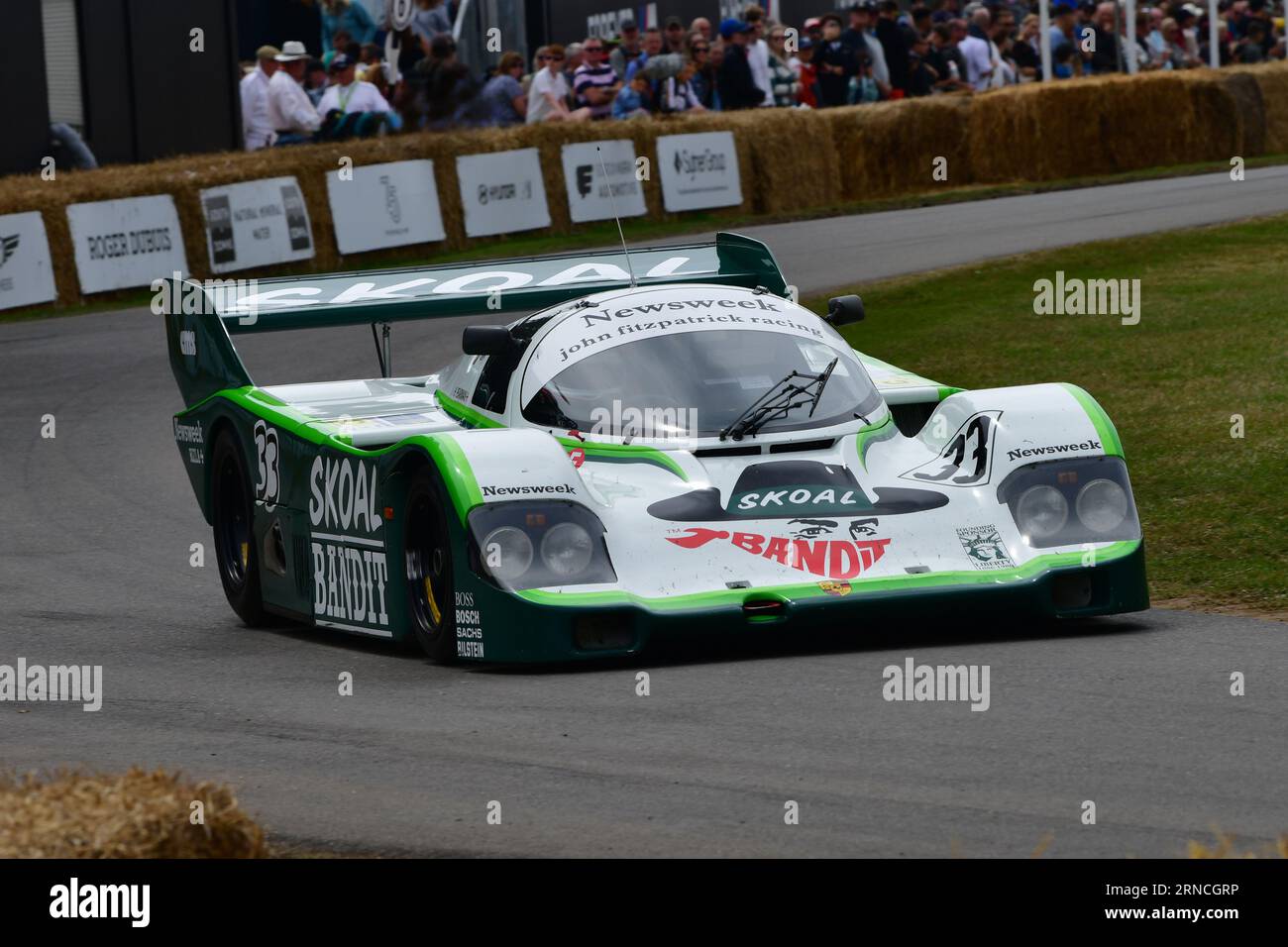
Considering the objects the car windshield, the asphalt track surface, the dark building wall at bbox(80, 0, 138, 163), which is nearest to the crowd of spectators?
the dark building wall at bbox(80, 0, 138, 163)

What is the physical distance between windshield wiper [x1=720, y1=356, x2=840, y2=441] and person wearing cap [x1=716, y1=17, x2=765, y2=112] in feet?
62.1

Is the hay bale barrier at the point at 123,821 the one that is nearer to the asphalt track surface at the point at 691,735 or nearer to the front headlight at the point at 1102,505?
the asphalt track surface at the point at 691,735

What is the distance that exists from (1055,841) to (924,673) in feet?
7.22

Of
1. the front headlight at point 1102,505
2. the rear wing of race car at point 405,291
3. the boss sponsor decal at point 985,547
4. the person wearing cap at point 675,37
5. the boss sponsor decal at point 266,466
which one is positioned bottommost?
the boss sponsor decal at point 985,547

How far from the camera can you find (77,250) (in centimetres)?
2045

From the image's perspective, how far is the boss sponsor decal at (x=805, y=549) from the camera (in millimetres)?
7930

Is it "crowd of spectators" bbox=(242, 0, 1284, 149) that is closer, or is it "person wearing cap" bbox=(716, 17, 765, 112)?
"crowd of spectators" bbox=(242, 0, 1284, 149)

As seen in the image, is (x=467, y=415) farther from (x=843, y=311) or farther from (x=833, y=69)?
(x=833, y=69)

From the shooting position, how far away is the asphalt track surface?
5516mm

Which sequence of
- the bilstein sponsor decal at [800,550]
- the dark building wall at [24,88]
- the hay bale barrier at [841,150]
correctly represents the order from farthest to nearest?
1. the dark building wall at [24,88]
2. the hay bale barrier at [841,150]
3. the bilstein sponsor decal at [800,550]

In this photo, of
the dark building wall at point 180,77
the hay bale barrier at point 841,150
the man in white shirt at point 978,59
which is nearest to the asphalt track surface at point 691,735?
the hay bale barrier at point 841,150

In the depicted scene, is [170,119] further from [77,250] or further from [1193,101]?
[1193,101]

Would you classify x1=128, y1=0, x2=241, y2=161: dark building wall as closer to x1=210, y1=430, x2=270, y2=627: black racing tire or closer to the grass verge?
the grass verge
